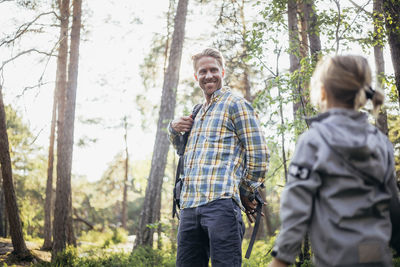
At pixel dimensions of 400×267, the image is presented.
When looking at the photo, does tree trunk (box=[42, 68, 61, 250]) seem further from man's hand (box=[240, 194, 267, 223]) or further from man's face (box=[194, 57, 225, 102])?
man's hand (box=[240, 194, 267, 223])

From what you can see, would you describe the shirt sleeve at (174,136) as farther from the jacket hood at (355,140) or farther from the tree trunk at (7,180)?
the tree trunk at (7,180)

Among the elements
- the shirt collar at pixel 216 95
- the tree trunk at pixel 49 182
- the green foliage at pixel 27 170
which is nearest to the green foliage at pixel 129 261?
the shirt collar at pixel 216 95

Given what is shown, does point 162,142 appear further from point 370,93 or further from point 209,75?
point 370,93

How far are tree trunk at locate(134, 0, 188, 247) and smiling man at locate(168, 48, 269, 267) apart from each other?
5652mm

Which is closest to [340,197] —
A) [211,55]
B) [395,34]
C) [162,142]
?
[211,55]

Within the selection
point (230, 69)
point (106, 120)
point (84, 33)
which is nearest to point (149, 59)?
point (84, 33)

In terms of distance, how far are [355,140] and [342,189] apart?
0.70ft

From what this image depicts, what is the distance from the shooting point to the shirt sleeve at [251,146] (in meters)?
2.65

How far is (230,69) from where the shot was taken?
32.1ft

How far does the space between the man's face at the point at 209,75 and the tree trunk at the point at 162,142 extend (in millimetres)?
5606

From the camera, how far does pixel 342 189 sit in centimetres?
152

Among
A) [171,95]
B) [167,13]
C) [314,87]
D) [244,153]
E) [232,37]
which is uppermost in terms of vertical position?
[167,13]

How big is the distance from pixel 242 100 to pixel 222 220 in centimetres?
94

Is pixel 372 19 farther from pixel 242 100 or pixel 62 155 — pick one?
pixel 62 155
